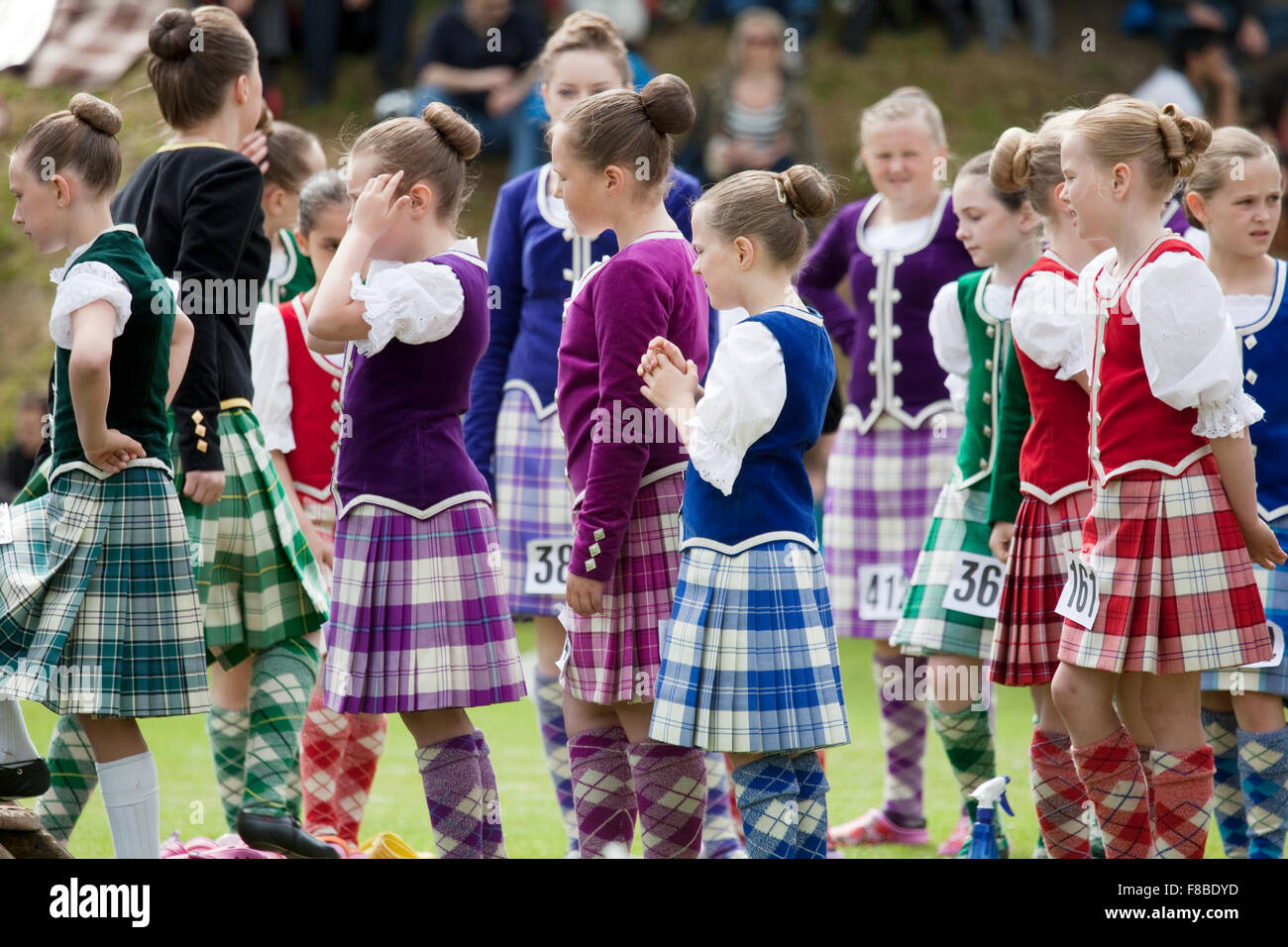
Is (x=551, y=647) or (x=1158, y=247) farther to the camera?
(x=551, y=647)

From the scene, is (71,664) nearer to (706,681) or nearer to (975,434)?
(706,681)

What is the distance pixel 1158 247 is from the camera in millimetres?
2715

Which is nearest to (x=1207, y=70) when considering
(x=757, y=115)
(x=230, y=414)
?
(x=757, y=115)

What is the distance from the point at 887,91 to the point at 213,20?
7838 millimetres

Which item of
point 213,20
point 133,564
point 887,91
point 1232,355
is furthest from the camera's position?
point 887,91

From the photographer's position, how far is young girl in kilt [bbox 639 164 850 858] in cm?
266

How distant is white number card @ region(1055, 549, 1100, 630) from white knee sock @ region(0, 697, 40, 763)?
187 cm

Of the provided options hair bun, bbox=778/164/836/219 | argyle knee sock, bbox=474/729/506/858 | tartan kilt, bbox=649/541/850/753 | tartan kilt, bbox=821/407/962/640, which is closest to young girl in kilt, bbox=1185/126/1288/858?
tartan kilt, bbox=821/407/962/640

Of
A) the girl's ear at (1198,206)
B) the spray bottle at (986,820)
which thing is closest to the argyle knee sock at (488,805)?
the spray bottle at (986,820)

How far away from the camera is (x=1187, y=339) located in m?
2.64

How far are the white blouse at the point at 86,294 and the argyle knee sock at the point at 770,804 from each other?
4.40ft

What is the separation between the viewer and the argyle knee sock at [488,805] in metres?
2.95
